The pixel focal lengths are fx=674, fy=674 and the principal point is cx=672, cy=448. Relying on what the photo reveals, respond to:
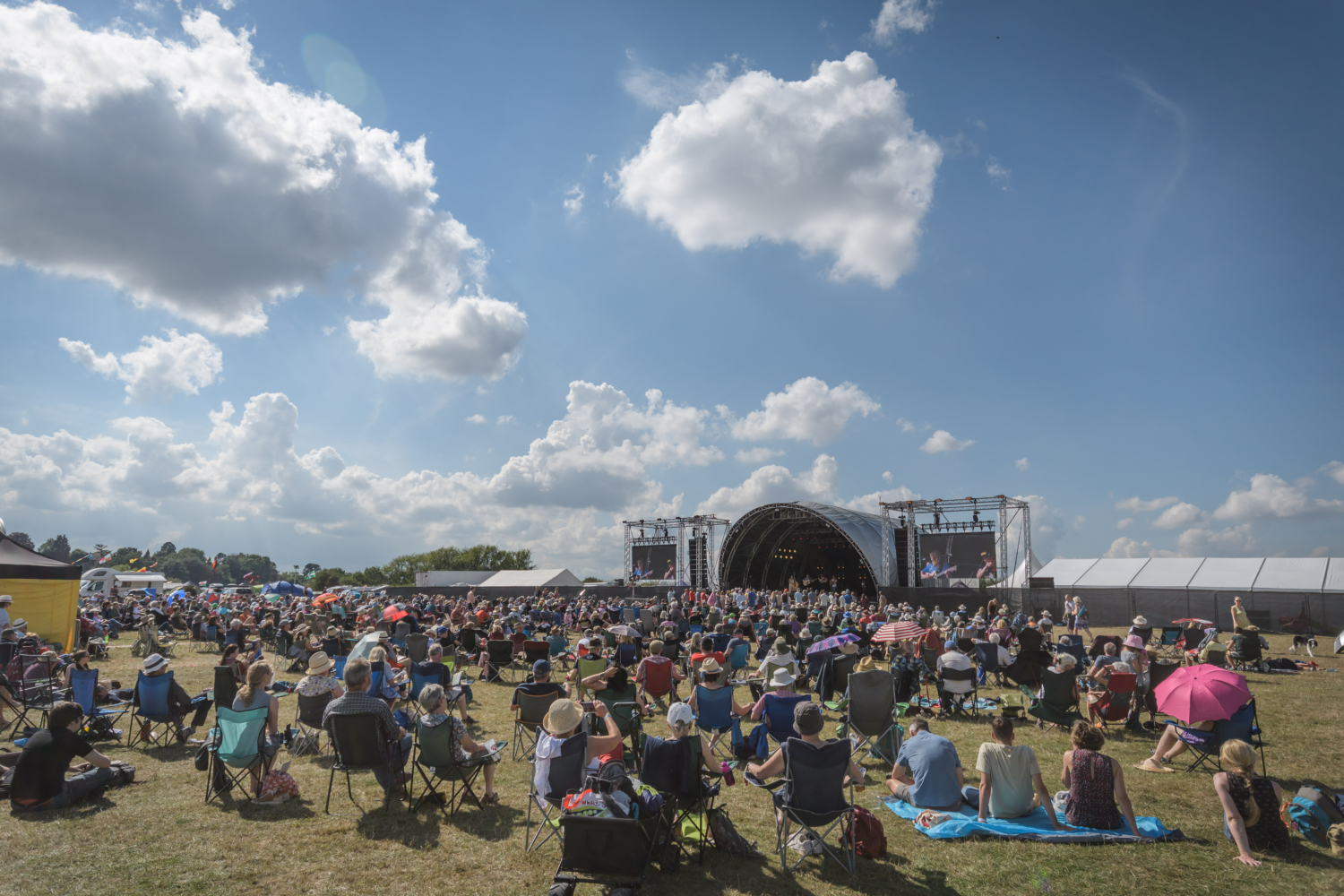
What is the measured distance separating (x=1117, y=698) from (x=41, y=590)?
20.0m

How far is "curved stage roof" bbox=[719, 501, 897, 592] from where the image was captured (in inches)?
1257

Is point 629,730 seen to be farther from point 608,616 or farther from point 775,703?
point 608,616

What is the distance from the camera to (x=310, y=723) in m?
7.30

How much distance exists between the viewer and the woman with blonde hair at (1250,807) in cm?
470

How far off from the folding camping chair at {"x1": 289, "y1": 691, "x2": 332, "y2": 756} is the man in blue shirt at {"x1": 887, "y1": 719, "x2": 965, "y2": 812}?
19.1 ft

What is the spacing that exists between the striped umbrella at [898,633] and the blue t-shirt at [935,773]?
4797mm

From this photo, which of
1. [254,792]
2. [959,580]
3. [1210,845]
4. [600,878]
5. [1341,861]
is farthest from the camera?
[959,580]

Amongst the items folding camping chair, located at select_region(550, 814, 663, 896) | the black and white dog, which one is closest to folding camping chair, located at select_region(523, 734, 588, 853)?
folding camping chair, located at select_region(550, 814, 663, 896)

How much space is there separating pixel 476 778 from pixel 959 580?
25586mm

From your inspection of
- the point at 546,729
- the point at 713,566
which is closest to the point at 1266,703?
the point at 546,729

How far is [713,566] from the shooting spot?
35.6 m

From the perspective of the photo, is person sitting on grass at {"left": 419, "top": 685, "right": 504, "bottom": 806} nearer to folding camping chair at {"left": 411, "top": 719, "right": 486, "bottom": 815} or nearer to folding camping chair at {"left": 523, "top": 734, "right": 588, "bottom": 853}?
folding camping chair at {"left": 411, "top": 719, "right": 486, "bottom": 815}

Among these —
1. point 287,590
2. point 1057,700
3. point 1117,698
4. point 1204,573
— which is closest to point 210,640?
point 287,590

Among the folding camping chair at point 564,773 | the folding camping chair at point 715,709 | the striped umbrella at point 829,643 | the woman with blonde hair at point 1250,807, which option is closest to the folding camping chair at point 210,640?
the striped umbrella at point 829,643
